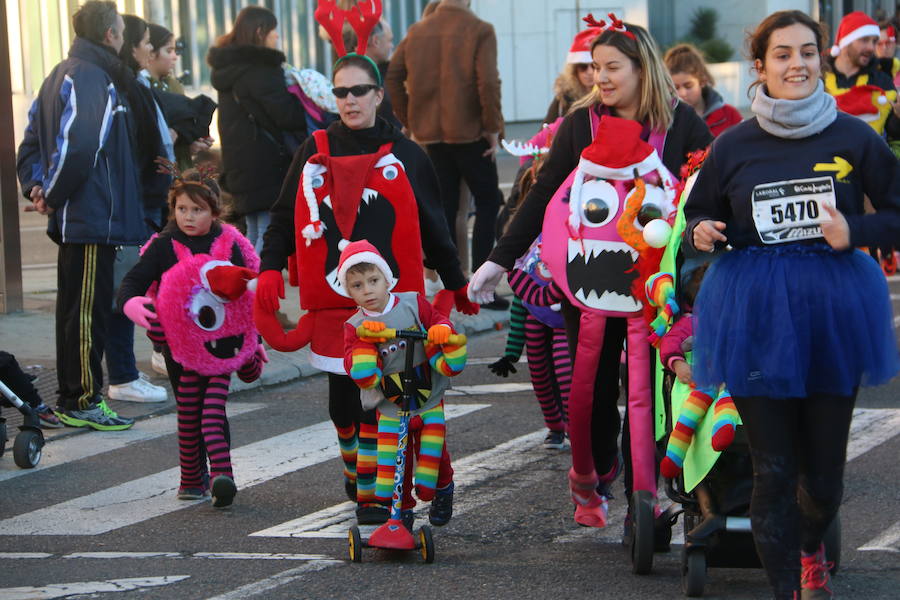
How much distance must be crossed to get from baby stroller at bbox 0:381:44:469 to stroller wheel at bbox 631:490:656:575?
11.1 feet

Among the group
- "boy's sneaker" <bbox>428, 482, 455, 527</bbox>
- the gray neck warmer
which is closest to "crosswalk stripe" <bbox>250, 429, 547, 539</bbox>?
"boy's sneaker" <bbox>428, 482, 455, 527</bbox>

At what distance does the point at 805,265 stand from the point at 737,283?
0.21 meters

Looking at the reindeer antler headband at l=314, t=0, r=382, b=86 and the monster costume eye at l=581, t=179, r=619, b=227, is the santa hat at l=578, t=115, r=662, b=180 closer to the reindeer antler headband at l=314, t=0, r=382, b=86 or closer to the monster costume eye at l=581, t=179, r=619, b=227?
the monster costume eye at l=581, t=179, r=619, b=227

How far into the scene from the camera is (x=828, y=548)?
16.8 ft

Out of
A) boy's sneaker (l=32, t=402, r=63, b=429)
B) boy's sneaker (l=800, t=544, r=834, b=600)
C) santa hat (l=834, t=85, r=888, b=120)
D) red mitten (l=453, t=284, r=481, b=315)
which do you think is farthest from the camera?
santa hat (l=834, t=85, r=888, b=120)

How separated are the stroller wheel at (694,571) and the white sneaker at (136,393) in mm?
4678

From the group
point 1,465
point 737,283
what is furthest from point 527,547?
point 1,465

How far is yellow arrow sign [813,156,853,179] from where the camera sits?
456cm

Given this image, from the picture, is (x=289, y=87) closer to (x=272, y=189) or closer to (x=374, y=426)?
(x=272, y=189)

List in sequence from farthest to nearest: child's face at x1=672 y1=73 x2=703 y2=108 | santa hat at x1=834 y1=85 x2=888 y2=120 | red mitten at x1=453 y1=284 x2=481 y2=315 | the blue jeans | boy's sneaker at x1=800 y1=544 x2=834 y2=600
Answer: santa hat at x1=834 y1=85 x2=888 y2=120 < the blue jeans < child's face at x1=672 y1=73 x2=703 y2=108 < red mitten at x1=453 y1=284 x2=481 y2=315 < boy's sneaker at x1=800 y1=544 x2=834 y2=600

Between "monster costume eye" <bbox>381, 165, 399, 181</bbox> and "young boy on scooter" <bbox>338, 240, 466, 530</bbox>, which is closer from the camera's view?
"young boy on scooter" <bbox>338, 240, 466, 530</bbox>

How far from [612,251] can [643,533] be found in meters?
1.07

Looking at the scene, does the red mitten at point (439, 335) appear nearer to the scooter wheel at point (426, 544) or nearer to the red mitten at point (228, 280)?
the scooter wheel at point (426, 544)

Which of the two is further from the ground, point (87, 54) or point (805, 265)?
point (87, 54)
